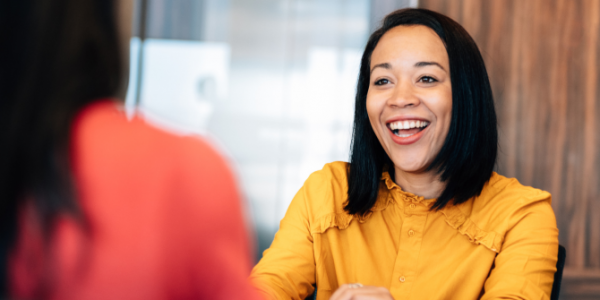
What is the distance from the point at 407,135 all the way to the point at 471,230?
31cm

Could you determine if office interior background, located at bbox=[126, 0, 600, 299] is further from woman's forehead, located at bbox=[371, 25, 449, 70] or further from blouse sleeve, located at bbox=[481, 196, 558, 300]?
blouse sleeve, located at bbox=[481, 196, 558, 300]

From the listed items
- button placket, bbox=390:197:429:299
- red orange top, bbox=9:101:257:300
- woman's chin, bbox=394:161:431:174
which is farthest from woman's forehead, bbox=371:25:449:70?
red orange top, bbox=9:101:257:300

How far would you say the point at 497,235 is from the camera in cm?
115

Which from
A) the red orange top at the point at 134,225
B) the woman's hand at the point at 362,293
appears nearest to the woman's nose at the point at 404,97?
the woman's hand at the point at 362,293

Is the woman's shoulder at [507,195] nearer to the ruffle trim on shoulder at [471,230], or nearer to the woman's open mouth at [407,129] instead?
the ruffle trim on shoulder at [471,230]

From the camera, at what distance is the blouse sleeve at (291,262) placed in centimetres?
115

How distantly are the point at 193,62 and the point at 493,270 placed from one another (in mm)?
2024

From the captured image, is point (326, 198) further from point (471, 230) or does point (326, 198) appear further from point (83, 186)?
point (83, 186)

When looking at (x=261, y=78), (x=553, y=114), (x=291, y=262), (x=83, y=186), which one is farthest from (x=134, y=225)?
(x=553, y=114)

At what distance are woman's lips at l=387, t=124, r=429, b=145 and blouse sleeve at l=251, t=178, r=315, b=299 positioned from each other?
0.31 metres

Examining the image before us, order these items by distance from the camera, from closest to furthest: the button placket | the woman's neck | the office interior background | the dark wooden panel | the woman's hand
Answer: the woman's hand < the button placket < the woman's neck < the dark wooden panel < the office interior background

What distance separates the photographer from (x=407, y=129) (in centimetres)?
130

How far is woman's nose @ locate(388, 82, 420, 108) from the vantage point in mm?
1254

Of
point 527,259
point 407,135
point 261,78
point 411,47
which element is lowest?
point 527,259
